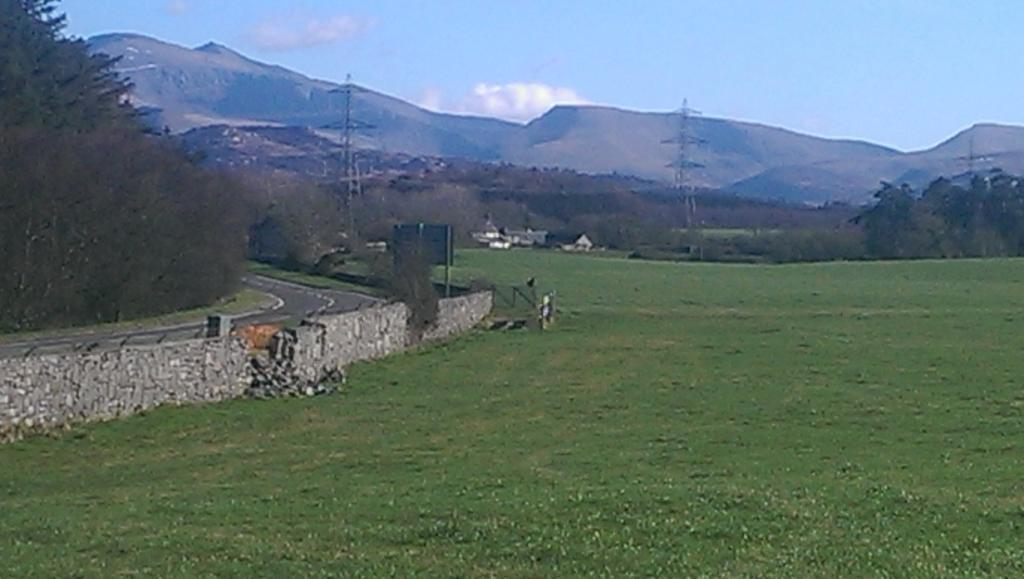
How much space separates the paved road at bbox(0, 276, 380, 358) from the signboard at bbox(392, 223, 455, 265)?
9.24ft

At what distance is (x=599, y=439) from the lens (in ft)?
84.4

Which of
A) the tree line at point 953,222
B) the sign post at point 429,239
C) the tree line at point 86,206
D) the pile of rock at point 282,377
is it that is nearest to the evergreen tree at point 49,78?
the tree line at point 86,206

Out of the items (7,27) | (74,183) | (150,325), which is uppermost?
(7,27)

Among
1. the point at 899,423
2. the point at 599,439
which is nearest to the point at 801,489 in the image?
the point at 599,439

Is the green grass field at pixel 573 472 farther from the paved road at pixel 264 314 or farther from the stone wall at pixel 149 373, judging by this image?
the paved road at pixel 264 314

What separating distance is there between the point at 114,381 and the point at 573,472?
43.0 ft

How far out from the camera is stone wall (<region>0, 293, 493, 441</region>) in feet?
92.7

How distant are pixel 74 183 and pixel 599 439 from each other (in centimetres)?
3954

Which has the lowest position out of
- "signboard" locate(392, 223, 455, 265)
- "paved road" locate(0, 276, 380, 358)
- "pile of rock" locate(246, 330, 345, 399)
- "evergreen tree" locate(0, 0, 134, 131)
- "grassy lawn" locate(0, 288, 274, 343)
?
"grassy lawn" locate(0, 288, 274, 343)

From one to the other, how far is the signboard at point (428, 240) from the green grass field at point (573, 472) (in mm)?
8421

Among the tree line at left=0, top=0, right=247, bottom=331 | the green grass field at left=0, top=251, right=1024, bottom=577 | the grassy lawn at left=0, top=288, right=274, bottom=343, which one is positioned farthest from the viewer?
the tree line at left=0, top=0, right=247, bottom=331

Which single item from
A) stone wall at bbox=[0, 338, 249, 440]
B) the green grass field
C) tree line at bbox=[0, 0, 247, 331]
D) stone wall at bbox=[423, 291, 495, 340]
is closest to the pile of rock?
stone wall at bbox=[0, 338, 249, 440]

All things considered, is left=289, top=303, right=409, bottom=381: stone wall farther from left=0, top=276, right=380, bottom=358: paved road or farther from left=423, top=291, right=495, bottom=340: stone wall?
left=423, top=291, right=495, bottom=340: stone wall

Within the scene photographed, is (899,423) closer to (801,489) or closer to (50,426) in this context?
(801,489)
